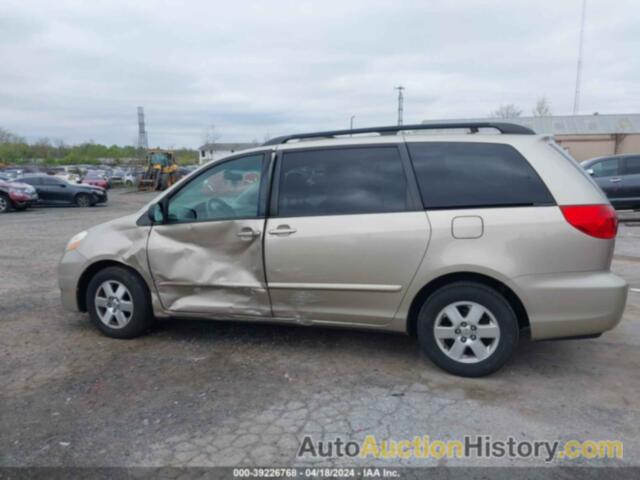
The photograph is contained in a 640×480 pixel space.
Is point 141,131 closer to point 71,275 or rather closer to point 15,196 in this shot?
point 15,196

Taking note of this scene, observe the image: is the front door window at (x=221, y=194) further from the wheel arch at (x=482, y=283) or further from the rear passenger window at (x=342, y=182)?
the wheel arch at (x=482, y=283)

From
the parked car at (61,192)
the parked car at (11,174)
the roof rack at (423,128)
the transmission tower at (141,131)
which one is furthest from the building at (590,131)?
the transmission tower at (141,131)

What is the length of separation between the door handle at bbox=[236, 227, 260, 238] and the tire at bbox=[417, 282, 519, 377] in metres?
1.46

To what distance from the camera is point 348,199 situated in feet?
12.5

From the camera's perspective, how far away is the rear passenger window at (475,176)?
350 centimetres

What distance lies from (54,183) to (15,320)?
17.4 m

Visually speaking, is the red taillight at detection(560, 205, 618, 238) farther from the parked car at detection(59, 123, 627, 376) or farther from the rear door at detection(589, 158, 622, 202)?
the rear door at detection(589, 158, 622, 202)

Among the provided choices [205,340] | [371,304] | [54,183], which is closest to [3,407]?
[205,340]

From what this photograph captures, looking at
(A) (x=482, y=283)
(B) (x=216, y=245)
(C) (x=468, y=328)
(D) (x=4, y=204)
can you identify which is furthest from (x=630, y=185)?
(D) (x=4, y=204)

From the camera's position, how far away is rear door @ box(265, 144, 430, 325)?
3.65 metres

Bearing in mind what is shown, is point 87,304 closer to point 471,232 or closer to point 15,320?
point 15,320

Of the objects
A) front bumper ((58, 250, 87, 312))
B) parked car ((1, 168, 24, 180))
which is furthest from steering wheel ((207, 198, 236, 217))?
parked car ((1, 168, 24, 180))

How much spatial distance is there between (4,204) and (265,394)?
18.4m

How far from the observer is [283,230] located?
3.88 metres
